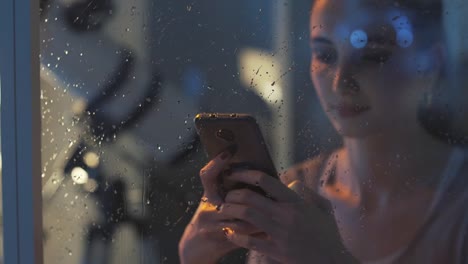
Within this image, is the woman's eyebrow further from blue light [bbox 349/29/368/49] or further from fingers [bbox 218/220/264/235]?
fingers [bbox 218/220/264/235]

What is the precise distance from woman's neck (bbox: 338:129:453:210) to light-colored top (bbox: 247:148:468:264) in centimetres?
2

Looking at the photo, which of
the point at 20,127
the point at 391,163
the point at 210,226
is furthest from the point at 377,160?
the point at 20,127

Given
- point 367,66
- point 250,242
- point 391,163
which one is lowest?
point 250,242

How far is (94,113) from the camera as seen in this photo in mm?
968

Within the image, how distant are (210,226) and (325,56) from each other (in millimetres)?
264

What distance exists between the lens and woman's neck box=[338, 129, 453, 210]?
84cm

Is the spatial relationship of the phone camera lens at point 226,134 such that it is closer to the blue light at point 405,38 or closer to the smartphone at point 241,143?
the smartphone at point 241,143

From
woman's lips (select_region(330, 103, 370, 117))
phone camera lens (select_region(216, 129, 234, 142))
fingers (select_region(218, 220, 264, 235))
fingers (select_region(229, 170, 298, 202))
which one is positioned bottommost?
fingers (select_region(218, 220, 264, 235))

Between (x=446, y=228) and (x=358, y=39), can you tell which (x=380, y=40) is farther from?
(x=446, y=228)

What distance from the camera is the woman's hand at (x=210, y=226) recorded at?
2.92 ft

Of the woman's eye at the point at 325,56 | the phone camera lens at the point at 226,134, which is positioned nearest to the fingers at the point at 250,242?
the phone camera lens at the point at 226,134

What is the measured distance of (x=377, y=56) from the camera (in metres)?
0.83

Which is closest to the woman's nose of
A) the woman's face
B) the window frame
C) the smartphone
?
the woman's face

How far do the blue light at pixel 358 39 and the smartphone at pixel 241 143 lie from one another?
0.16 m
